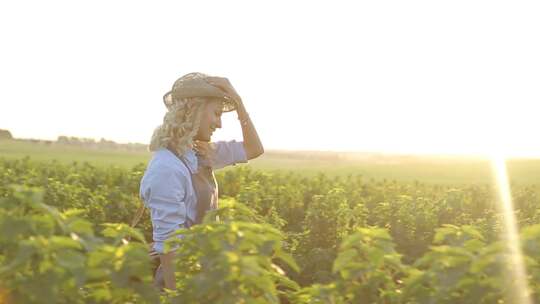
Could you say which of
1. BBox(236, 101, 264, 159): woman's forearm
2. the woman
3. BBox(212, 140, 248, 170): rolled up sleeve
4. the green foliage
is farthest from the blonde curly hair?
the green foliage

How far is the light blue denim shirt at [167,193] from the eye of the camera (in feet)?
15.6

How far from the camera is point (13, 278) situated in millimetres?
2932

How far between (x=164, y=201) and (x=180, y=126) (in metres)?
0.58

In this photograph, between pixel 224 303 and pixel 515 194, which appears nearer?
pixel 224 303

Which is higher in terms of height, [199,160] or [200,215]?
[199,160]

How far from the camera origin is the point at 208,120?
5.25 m

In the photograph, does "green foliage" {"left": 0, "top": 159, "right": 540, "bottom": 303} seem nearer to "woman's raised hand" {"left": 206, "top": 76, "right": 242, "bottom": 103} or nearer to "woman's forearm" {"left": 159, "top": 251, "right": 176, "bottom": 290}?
"woman's forearm" {"left": 159, "top": 251, "right": 176, "bottom": 290}

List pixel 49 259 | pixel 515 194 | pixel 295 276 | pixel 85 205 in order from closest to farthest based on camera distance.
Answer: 1. pixel 49 259
2. pixel 295 276
3. pixel 85 205
4. pixel 515 194

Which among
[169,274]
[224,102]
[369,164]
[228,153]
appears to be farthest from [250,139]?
[369,164]

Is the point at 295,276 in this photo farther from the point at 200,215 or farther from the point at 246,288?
the point at 246,288

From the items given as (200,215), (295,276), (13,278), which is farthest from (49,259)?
(295,276)

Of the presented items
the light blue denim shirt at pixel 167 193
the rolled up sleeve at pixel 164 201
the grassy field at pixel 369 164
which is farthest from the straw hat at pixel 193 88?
the grassy field at pixel 369 164

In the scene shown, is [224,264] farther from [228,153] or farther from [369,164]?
[369,164]

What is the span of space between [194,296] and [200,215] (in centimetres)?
195
